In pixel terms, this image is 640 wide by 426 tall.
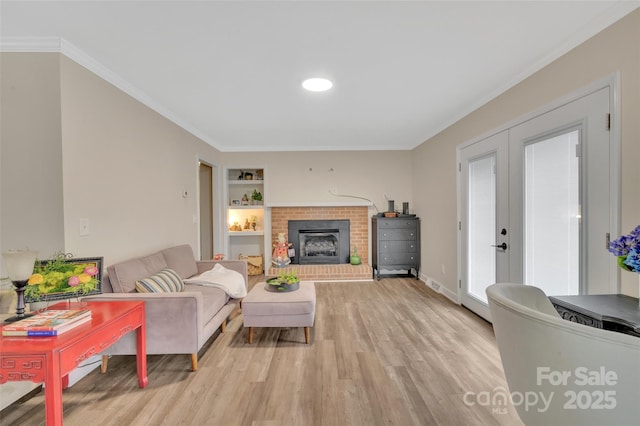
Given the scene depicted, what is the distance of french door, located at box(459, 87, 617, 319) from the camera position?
1.77m

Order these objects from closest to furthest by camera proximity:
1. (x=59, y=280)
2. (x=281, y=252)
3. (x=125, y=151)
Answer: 1. (x=59, y=280)
2. (x=125, y=151)
3. (x=281, y=252)

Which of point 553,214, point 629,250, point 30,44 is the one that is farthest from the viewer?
point 553,214


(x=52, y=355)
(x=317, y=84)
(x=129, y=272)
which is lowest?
(x=52, y=355)

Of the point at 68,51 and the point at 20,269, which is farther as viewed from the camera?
the point at 68,51

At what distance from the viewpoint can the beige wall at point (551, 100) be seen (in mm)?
1560

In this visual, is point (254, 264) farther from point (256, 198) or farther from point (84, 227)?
point (84, 227)

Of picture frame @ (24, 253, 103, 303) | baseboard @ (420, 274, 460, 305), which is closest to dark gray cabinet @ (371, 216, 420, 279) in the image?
baseboard @ (420, 274, 460, 305)

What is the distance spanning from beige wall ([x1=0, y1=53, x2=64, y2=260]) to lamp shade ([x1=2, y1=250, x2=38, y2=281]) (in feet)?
1.65

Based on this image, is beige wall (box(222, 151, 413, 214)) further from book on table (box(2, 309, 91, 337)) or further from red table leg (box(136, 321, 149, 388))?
book on table (box(2, 309, 91, 337))

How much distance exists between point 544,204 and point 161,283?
332 cm

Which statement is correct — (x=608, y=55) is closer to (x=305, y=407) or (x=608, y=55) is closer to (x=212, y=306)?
(x=305, y=407)

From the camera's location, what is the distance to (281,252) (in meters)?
4.95

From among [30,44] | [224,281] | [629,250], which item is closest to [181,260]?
[224,281]

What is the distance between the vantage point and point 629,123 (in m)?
1.58
